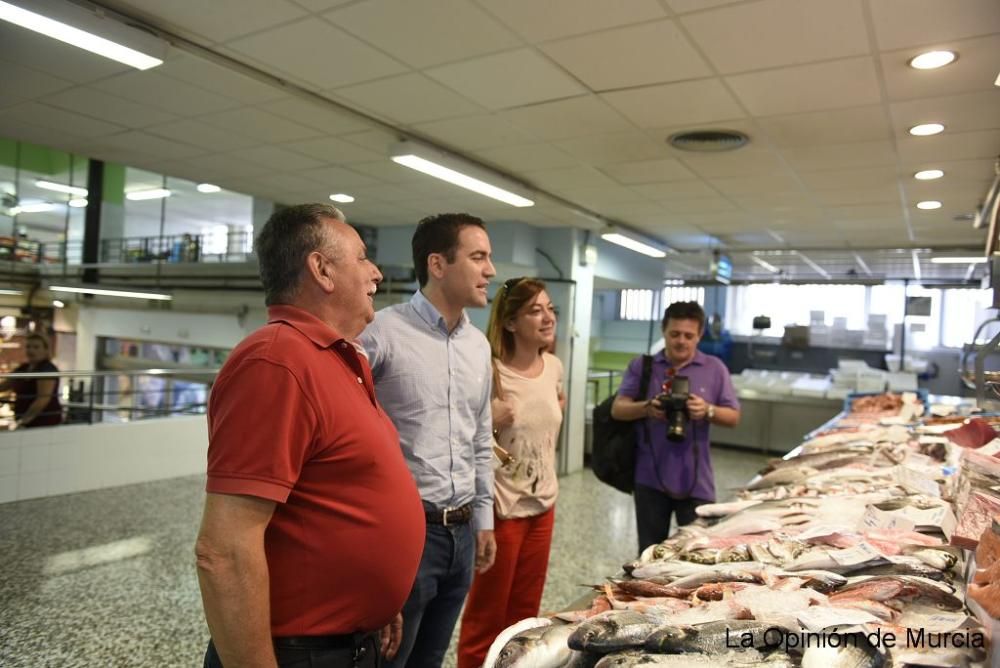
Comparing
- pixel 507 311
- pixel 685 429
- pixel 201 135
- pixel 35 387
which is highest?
pixel 201 135

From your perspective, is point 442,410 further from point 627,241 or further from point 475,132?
point 627,241

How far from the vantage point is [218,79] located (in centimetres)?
327

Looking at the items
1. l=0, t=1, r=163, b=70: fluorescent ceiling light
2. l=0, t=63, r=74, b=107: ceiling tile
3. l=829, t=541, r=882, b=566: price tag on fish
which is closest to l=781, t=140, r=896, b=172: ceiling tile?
l=829, t=541, r=882, b=566: price tag on fish

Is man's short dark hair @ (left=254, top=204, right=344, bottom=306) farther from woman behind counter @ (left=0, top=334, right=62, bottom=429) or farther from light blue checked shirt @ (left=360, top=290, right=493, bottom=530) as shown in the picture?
woman behind counter @ (left=0, top=334, right=62, bottom=429)

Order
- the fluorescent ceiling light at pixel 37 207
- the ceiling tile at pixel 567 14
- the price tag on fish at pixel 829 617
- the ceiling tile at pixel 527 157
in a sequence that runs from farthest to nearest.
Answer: the fluorescent ceiling light at pixel 37 207 < the ceiling tile at pixel 527 157 < the ceiling tile at pixel 567 14 < the price tag on fish at pixel 829 617

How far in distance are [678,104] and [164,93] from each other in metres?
Answer: 2.86

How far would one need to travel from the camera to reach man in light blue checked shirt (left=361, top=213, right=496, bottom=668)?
1701 millimetres

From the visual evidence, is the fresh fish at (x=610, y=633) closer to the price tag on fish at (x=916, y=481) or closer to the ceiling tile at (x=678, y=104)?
the price tag on fish at (x=916, y=481)

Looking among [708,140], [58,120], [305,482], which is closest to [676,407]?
[305,482]

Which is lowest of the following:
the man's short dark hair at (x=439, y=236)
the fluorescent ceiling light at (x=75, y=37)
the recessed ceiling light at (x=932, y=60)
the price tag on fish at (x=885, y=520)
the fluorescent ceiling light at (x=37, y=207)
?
the price tag on fish at (x=885, y=520)

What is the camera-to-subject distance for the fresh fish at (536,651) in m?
1.07

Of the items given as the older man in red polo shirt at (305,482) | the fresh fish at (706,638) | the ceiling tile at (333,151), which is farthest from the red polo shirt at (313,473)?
the ceiling tile at (333,151)

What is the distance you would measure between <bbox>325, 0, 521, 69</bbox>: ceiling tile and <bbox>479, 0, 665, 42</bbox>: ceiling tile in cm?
8

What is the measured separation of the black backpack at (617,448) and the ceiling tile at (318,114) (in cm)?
231
